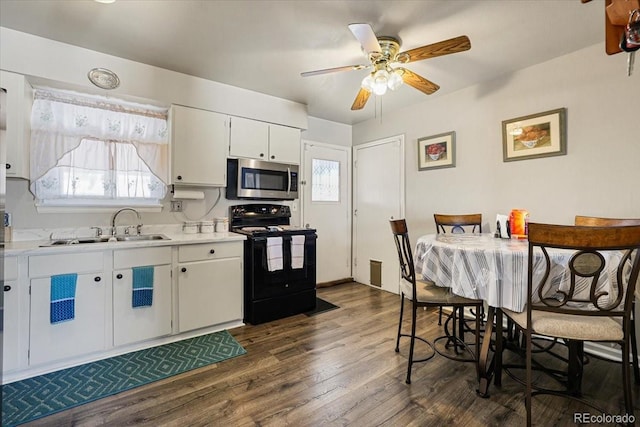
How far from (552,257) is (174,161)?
3.01 metres

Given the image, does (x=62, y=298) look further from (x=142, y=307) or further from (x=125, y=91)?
(x=125, y=91)

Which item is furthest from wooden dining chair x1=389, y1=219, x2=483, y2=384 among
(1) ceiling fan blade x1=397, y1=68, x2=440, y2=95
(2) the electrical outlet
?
(2) the electrical outlet

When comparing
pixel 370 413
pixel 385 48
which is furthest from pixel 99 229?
pixel 385 48

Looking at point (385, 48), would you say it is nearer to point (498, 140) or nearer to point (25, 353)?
point (498, 140)

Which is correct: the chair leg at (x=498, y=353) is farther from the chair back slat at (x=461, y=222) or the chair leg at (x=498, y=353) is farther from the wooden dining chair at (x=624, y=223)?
the chair back slat at (x=461, y=222)

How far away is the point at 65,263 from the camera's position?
6.63 feet

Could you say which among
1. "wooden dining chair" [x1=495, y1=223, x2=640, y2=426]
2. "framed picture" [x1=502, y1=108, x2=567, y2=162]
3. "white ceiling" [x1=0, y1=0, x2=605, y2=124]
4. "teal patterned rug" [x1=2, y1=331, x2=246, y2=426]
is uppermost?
"white ceiling" [x1=0, y1=0, x2=605, y2=124]

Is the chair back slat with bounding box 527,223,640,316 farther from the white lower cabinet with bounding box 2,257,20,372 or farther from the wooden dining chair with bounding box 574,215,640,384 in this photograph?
the white lower cabinet with bounding box 2,257,20,372

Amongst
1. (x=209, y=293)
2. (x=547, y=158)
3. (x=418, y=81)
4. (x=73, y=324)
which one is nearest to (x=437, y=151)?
(x=547, y=158)

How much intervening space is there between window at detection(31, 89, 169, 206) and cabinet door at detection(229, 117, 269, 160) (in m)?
0.67

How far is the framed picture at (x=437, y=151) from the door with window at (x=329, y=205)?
1.22 m

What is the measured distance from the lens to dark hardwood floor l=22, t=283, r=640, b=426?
157 centimetres

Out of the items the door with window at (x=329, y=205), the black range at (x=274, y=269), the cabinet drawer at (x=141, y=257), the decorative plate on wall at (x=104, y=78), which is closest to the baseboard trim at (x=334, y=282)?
the door with window at (x=329, y=205)

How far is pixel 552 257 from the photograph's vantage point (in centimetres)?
157
